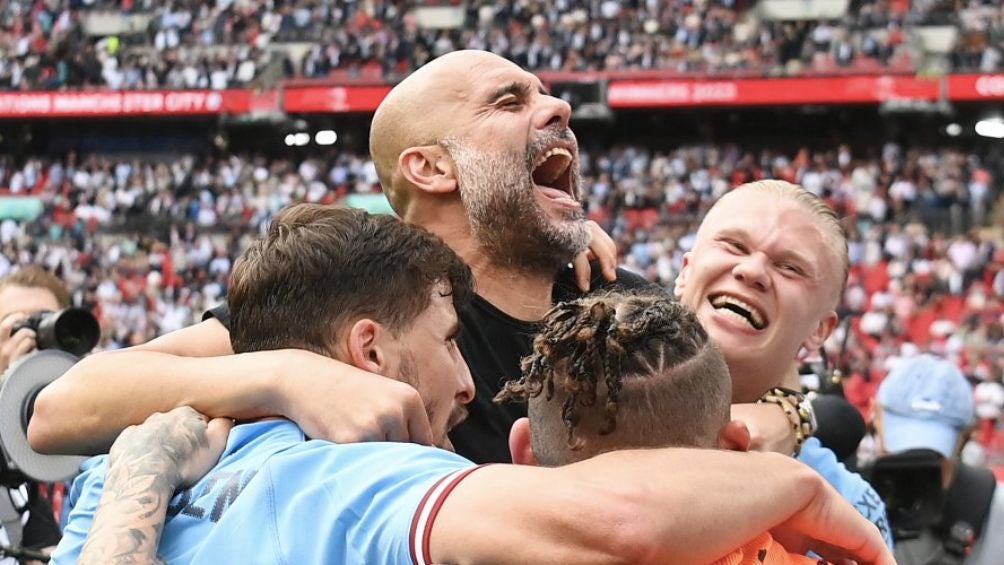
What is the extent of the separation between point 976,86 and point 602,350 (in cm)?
2320

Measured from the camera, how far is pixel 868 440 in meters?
8.18

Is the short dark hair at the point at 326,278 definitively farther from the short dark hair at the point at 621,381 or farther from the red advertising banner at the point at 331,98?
the red advertising banner at the point at 331,98

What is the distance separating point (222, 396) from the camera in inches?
72.5

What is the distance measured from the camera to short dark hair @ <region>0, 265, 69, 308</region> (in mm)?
4480

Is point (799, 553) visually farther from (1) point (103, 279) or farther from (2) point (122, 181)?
(2) point (122, 181)


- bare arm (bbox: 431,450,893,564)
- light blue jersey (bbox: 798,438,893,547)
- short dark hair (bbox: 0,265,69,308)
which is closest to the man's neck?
light blue jersey (bbox: 798,438,893,547)

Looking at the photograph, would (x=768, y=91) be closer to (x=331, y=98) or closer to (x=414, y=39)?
(x=414, y=39)

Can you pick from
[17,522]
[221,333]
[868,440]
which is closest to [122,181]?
[868,440]

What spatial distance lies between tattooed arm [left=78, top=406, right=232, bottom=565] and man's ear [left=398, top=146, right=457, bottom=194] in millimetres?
836

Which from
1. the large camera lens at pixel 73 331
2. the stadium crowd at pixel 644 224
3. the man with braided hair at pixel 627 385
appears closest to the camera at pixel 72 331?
the large camera lens at pixel 73 331

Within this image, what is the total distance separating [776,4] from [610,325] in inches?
976

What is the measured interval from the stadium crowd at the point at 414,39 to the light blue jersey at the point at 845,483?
21912 millimetres

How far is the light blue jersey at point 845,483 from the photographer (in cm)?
245

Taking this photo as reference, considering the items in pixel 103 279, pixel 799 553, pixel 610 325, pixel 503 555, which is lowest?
pixel 103 279
